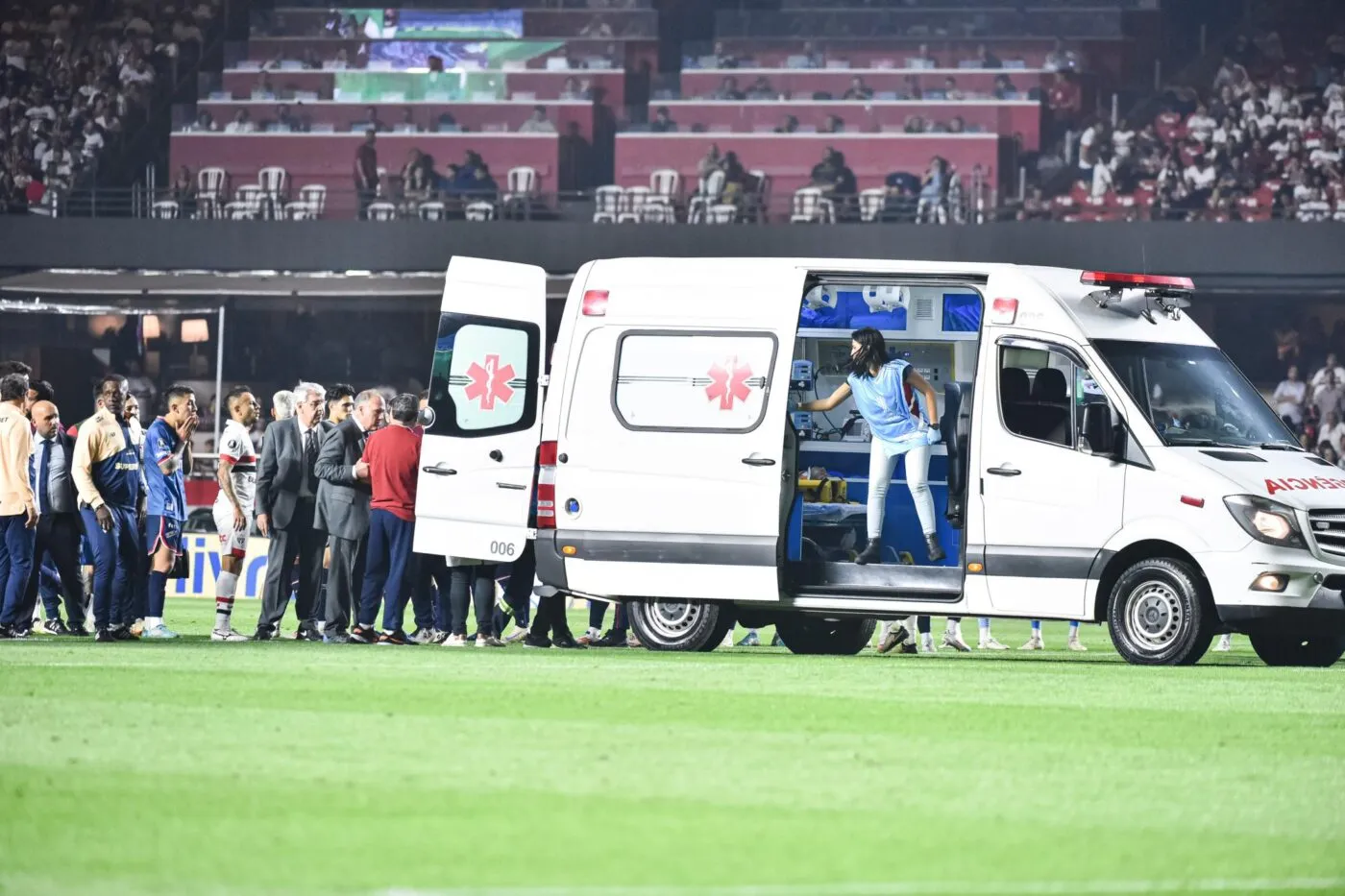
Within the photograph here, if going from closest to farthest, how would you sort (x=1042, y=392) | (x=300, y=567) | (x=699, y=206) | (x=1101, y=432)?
(x=1101, y=432) < (x=1042, y=392) < (x=300, y=567) < (x=699, y=206)

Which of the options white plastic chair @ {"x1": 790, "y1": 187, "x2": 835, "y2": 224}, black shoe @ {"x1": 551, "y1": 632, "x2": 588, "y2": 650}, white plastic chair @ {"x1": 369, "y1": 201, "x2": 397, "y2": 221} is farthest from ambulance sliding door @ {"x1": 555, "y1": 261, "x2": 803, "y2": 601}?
white plastic chair @ {"x1": 369, "y1": 201, "x2": 397, "y2": 221}

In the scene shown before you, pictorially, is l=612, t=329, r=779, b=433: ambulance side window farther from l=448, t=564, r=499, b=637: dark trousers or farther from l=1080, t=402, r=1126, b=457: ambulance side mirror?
l=1080, t=402, r=1126, b=457: ambulance side mirror

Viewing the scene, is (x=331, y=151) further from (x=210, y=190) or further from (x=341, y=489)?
(x=341, y=489)

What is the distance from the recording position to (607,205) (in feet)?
122

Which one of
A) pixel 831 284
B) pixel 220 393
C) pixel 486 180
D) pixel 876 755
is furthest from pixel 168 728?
pixel 486 180

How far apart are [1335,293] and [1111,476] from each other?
2140 centimetres

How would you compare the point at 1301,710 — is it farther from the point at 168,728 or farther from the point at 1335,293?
the point at 1335,293

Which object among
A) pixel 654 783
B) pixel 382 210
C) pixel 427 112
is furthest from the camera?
pixel 427 112

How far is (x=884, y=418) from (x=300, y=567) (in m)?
4.54

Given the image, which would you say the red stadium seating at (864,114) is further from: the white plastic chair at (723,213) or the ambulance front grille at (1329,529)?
the ambulance front grille at (1329,529)

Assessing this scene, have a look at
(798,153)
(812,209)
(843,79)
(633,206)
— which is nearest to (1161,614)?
(812,209)

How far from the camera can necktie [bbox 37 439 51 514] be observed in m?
16.0

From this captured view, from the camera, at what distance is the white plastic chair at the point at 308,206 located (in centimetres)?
3753

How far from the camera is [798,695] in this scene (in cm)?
1155
